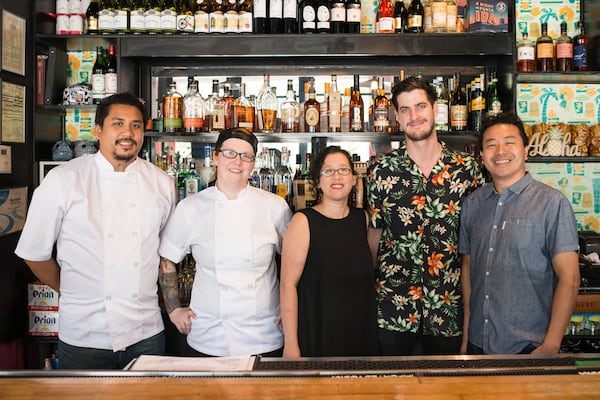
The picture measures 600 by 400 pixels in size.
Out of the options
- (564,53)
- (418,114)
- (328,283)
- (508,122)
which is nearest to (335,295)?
(328,283)

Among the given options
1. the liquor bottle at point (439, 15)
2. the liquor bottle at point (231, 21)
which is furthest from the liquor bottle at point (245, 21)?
the liquor bottle at point (439, 15)

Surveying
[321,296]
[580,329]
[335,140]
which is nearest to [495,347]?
[321,296]

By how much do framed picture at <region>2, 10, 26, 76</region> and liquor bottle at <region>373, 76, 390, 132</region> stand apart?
1.85 metres

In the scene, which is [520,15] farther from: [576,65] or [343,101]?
[343,101]

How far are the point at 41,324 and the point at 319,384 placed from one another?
2.24 m

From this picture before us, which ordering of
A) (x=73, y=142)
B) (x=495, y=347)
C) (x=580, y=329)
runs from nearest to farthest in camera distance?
(x=495, y=347), (x=580, y=329), (x=73, y=142)

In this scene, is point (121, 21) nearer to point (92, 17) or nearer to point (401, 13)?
point (92, 17)

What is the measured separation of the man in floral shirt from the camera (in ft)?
6.82

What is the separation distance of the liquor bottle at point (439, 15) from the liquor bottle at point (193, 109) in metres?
1.32

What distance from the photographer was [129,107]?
6.66 ft

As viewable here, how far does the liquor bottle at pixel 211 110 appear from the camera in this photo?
301cm

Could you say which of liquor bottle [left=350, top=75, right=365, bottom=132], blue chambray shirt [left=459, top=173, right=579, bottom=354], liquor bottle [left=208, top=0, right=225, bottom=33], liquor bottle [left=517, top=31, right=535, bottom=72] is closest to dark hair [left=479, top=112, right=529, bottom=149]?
blue chambray shirt [left=459, top=173, right=579, bottom=354]

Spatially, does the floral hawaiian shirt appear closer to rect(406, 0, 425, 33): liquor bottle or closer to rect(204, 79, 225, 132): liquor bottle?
rect(406, 0, 425, 33): liquor bottle

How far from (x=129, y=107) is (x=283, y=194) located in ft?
3.82
